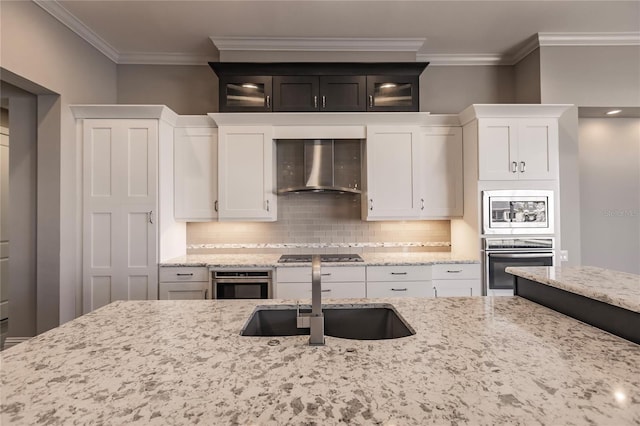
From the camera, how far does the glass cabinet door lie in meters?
3.19

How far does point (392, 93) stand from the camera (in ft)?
10.6

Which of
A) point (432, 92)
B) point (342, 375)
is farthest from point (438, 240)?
point (342, 375)

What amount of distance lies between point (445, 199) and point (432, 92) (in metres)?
1.27

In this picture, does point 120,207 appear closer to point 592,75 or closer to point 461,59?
point 461,59

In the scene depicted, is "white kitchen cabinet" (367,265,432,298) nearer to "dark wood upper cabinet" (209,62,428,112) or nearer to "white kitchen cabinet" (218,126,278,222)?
"white kitchen cabinet" (218,126,278,222)

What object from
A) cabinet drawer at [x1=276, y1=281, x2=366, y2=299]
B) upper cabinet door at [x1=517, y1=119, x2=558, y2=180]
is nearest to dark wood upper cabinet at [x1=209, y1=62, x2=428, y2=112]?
upper cabinet door at [x1=517, y1=119, x2=558, y2=180]

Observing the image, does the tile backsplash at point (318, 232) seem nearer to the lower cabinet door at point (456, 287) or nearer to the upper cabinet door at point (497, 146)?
the lower cabinet door at point (456, 287)

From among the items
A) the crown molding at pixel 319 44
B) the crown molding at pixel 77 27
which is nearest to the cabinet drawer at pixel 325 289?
the crown molding at pixel 319 44

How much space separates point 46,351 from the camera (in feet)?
3.39

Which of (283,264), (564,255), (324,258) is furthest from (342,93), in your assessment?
(564,255)

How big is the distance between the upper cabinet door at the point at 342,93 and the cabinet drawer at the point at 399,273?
160 cm

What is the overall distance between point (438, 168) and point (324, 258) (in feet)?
4.89

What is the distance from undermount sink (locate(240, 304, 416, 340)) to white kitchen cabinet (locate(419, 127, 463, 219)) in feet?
6.24

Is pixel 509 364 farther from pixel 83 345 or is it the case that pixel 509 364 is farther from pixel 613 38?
pixel 613 38
